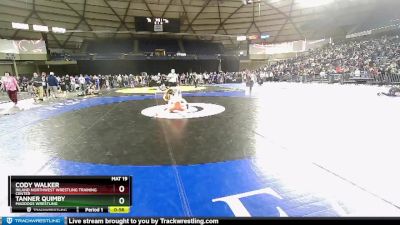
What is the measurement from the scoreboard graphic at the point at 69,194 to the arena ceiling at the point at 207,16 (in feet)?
95.3

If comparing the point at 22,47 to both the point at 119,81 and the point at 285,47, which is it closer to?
the point at 119,81

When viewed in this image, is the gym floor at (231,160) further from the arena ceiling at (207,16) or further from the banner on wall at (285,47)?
the banner on wall at (285,47)

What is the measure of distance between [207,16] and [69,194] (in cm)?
3785

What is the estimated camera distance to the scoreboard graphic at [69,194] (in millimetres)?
2113

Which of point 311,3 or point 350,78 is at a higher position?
point 311,3

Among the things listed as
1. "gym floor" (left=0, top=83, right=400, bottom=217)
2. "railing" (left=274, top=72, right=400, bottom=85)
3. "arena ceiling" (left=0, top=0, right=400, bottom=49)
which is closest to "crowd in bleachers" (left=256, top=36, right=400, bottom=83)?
"railing" (left=274, top=72, right=400, bottom=85)

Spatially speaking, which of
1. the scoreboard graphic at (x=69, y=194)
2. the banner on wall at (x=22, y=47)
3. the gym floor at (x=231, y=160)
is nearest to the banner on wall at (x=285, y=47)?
the banner on wall at (x=22, y=47)

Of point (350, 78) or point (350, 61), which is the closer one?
point (350, 78)

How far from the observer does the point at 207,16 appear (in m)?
37.2

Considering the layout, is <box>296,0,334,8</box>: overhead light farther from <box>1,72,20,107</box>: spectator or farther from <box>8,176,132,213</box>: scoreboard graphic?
<box>8,176,132,213</box>: scoreboard graphic

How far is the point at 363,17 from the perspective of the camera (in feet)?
97.1

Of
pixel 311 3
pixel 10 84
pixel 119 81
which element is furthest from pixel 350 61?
pixel 10 84

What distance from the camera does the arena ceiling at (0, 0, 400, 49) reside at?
28484mm

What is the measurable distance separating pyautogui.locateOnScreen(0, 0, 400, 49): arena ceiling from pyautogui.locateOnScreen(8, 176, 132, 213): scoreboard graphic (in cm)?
2905
